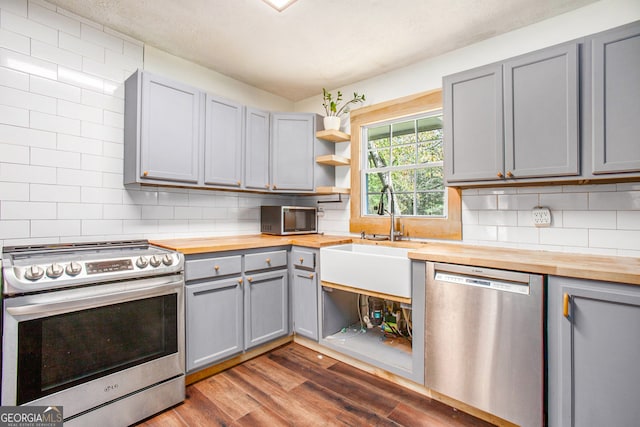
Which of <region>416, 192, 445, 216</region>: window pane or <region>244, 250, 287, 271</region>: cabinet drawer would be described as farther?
<region>416, 192, 445, 216</region>: window pane

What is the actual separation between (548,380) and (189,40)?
10.8ft

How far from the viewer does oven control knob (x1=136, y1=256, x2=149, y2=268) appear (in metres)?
1.83

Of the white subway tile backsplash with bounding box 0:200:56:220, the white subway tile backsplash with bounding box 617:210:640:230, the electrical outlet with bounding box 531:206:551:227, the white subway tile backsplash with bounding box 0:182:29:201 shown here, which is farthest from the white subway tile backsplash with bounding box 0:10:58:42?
the white subway tile backsplash with bounding box 617:210:640:230

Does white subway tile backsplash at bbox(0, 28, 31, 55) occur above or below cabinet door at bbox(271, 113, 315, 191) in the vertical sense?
above

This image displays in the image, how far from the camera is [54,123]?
2.12m

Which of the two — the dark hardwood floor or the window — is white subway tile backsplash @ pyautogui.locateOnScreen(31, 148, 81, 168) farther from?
the window

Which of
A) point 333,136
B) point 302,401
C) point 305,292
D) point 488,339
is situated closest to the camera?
point 488,339

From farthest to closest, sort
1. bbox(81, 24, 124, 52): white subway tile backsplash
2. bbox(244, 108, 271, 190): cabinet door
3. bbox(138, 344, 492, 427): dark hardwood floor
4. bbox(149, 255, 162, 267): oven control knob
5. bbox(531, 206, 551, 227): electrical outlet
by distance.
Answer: bbox(244, 108, 271, 190): cabinet door, bbox(81, 24, 124, 52): white subway tile backsplash, bbox(531, 206, 551, 227): electrical outlet, bbox(149, 255, 162, 267): oven control knob, bbox(138, 344, 492, 427): dark hardwood floor

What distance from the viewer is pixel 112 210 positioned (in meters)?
2.38

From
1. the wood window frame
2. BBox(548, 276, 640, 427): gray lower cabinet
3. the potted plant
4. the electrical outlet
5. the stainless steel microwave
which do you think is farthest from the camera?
the potted plant

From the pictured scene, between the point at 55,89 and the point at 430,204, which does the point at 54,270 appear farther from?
the point at 430,204

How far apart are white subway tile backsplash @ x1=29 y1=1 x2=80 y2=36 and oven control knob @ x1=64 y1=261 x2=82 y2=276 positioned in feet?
5.63

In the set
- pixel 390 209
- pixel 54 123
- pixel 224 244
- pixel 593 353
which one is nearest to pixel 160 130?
pixel 54 123

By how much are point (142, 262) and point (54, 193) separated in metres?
0.93
